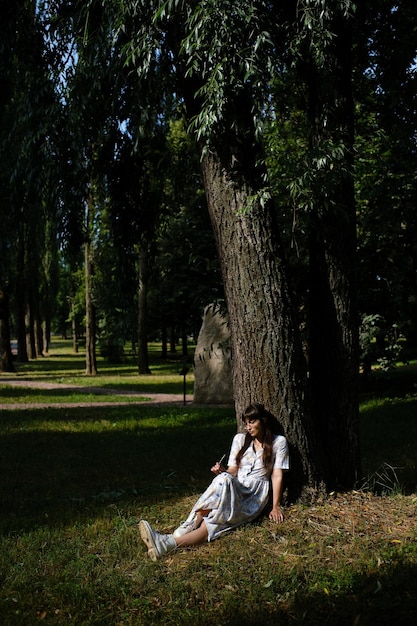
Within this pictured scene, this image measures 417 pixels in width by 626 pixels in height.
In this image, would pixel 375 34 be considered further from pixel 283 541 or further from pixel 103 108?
pixel 283 541

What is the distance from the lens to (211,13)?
5.07 m

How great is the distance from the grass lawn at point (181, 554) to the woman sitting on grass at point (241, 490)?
0.37 feet

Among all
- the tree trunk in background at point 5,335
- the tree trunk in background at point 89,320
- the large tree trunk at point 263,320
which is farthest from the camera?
the tree trunk in background at point 89,320

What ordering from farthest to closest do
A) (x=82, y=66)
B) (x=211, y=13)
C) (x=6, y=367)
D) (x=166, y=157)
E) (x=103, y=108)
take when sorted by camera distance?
(x=6, y=367) < (x=166, y=157) < (x=103, y=108) < (x=82, y=66) < (x=211, y=13)

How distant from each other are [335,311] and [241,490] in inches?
75.9

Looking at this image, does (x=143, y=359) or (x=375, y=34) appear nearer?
(x=375, y=34)

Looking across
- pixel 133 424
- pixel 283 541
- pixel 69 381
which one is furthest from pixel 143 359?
pixel 283 541

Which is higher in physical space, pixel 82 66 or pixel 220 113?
pixel 82 66

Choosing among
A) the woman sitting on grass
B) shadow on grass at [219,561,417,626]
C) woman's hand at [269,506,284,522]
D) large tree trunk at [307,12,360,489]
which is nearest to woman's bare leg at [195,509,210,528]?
the woman sitting on grass

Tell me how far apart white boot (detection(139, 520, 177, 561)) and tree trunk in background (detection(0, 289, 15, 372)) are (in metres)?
22.9

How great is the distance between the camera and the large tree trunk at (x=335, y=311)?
20.6 ft

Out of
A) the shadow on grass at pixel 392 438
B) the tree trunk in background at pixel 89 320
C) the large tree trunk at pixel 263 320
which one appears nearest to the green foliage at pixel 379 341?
the shadow on grass at pixel 392 438

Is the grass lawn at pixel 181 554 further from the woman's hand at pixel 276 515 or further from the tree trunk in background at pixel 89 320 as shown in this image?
the tree trunk in background at pixel 89 320

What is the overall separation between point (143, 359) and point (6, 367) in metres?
5.66
